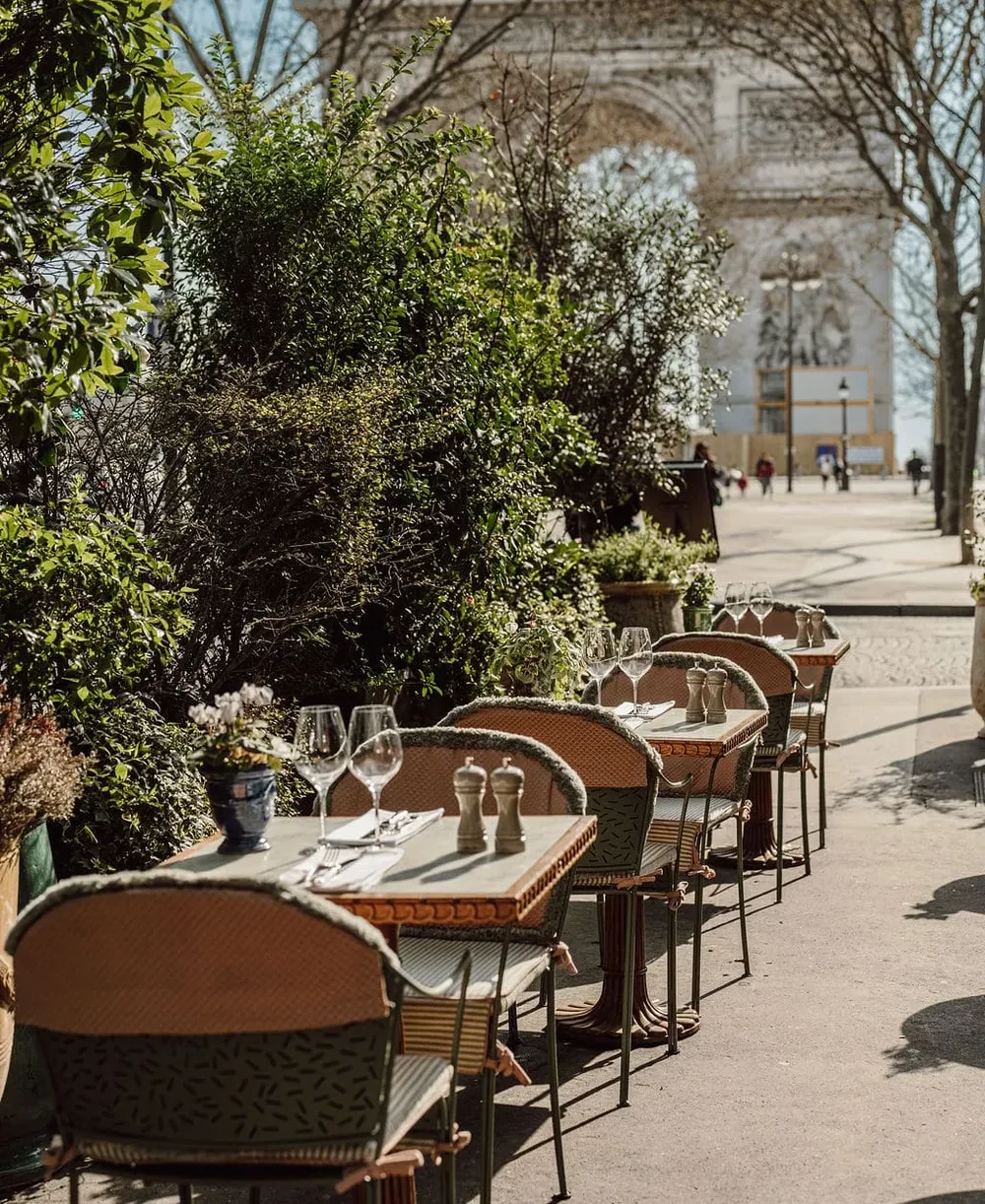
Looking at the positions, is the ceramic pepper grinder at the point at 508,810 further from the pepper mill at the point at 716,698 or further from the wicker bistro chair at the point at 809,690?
the wicker bistro chair at the point at 809,690

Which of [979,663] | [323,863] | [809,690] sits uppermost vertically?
[323,863]

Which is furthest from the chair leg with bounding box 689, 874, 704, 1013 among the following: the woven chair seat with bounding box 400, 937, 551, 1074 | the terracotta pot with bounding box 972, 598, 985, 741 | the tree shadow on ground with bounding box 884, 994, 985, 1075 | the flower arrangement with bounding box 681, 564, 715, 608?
the flower arrangement with bounding box 681, 564, 715, 608

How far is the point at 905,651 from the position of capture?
17047mm

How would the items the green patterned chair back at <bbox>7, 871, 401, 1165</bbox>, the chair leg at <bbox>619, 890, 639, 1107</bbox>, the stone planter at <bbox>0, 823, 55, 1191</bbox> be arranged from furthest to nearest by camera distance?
1. the chair leg at <bbox>619, 890, 639, 1107</bbox>
2. the stone planter at <bbox>0, 823, 55, 1191</bbox>
3. the green patterned chair back at <bbox>7, 871, 401, 1165</bbox>

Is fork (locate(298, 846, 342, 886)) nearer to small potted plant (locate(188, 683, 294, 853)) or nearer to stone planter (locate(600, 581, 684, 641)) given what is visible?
small potted plant (locate(188, 683, 294, 853))

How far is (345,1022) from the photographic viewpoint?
3.17 meters

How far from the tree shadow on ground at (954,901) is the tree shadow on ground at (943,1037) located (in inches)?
46.2

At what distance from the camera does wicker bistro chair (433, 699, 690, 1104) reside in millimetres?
5242

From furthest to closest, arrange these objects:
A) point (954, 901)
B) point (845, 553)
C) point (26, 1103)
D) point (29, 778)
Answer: point (845, 553)
point (954, 901)
point (26, 1103)
point (29, 778)

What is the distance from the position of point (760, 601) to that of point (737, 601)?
0.60ft

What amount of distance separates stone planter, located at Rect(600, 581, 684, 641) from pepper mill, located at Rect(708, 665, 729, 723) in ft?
21.6

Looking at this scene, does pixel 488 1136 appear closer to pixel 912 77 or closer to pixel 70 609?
pixel 70 609

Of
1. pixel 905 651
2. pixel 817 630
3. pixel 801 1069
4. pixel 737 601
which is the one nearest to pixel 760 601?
pixel 737 601

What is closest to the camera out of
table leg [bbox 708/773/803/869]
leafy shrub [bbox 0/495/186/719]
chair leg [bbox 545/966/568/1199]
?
chair leg [bbox 545/966/568/1199]
